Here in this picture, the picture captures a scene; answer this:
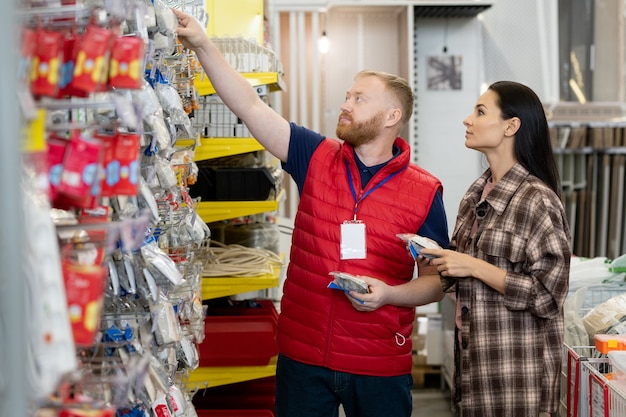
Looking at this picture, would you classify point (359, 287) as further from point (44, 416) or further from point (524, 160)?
point (44, 416)

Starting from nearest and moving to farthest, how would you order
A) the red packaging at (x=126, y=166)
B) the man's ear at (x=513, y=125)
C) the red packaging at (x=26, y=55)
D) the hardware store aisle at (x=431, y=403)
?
the red packaging at (x=26, y=55), the red packaging at (x=126, y=166), the man's ear at (x=513, y=125), the hardware store aisle at (x=431, y=403)

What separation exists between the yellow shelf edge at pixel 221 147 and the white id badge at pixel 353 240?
1.01 metres

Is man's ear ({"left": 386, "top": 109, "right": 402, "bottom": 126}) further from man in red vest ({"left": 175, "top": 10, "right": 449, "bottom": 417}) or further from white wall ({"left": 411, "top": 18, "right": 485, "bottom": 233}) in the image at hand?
white wall ({"left": 411, "top": 18, "right": 485, "bottom": 233})

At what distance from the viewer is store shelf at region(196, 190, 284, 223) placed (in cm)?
383

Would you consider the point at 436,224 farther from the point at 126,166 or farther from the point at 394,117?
the point at 126,166

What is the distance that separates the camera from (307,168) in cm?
302

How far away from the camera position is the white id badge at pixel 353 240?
2.83m

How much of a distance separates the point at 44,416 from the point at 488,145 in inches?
82.1

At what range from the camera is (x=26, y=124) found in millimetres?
1135

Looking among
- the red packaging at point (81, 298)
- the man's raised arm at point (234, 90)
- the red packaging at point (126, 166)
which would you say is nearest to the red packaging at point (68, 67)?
the red packaging at point (126, 166)

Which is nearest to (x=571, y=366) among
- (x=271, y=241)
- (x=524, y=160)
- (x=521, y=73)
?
(x=524, y=160)

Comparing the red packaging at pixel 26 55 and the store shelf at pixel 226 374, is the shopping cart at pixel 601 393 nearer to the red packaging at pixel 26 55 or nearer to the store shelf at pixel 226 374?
the store shelf at pixel 226 374

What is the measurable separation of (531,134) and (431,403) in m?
3.01

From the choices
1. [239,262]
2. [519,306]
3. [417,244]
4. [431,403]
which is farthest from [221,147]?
[431,403]
